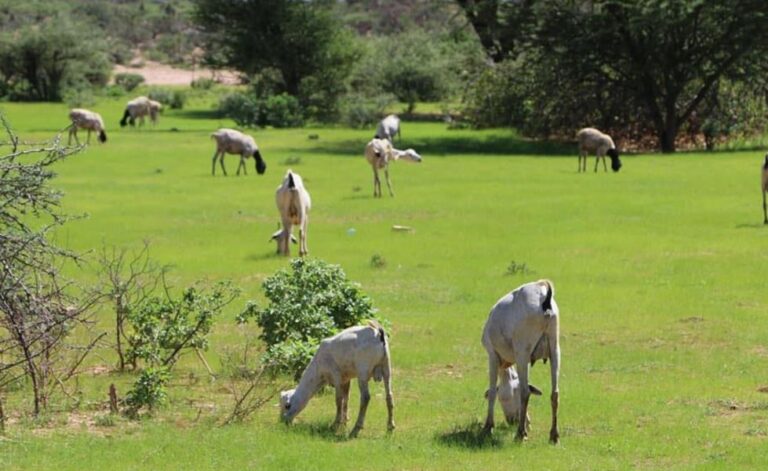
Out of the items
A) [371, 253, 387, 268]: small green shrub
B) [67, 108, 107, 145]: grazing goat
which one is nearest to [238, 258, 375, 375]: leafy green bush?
[371, 253, 387, 268]: small green shrub

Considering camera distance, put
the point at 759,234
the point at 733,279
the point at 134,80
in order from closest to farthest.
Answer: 1. the point at 733,279
2. the point at 759,234
3. the point at 134,80

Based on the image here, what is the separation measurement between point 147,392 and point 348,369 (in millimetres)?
2724

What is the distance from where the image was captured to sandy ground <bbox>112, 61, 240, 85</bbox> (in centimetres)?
11109

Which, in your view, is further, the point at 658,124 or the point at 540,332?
the point at 658,124

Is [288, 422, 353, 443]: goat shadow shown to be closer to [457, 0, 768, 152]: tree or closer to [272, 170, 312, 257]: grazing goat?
[272, 170, 312, 257]: grazing goat

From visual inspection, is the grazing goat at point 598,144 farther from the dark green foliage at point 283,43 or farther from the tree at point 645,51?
the dark green foliage at point 283,43

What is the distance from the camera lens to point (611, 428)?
13.1 m

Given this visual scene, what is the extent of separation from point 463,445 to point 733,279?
464 inches

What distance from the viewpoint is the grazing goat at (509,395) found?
12844 millimetres

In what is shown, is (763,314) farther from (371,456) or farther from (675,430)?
(371,456)

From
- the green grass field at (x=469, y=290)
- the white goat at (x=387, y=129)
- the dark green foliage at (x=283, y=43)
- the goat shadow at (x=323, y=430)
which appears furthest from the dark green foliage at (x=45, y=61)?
the goat shadow at (x=323, y=430)

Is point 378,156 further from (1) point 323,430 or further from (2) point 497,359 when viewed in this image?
(2) point 497,359

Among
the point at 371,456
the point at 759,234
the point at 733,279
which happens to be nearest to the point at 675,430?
the point at 371,456

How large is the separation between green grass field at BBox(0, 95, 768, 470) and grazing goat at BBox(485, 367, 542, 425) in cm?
19
